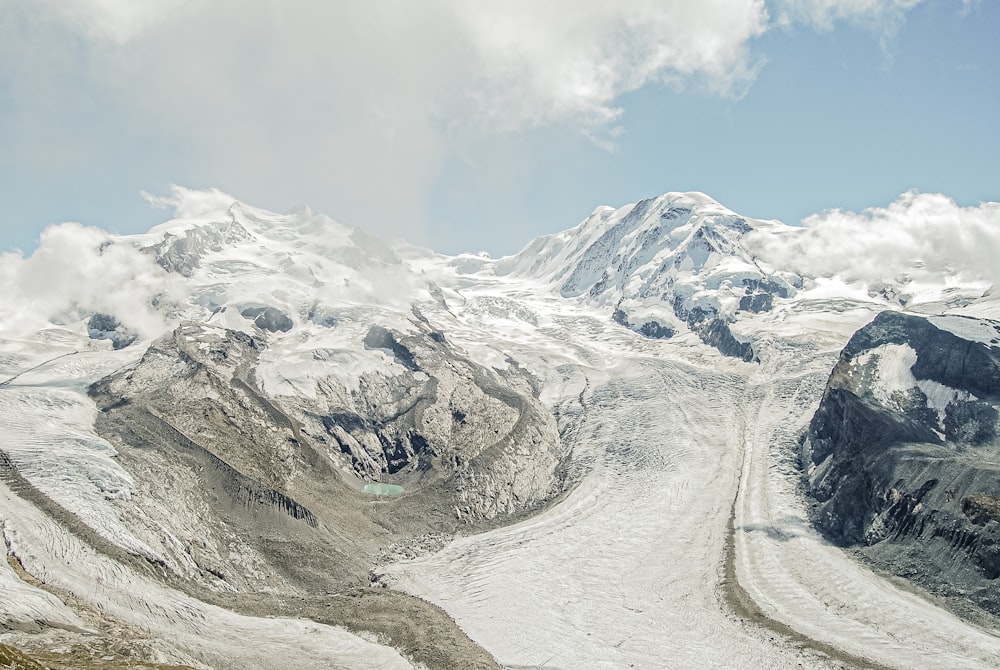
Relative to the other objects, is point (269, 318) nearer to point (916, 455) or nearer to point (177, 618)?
point (177, 618)

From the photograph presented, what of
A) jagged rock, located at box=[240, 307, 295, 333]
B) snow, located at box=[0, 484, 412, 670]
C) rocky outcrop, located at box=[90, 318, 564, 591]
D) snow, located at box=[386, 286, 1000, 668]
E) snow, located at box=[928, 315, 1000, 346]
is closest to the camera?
snow, located at box=[0, 484, 412, 670]

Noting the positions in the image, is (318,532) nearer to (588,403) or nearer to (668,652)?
(668,652)

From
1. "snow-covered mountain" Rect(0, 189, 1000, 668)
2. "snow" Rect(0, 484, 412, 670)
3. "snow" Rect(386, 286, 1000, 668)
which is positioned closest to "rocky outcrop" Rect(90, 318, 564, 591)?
"snow-covered mountain" Rect(0, 189, 1000, 668)

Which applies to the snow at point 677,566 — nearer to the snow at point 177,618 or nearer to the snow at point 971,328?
the snow at point 971,328

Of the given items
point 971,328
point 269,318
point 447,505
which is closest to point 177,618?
point 447,505

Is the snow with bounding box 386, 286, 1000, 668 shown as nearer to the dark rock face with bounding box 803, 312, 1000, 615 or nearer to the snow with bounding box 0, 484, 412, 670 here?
the dark rock face with bounding box 803, 312, 1000, 615

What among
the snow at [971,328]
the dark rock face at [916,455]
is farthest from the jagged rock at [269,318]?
the snow at [971,328]
